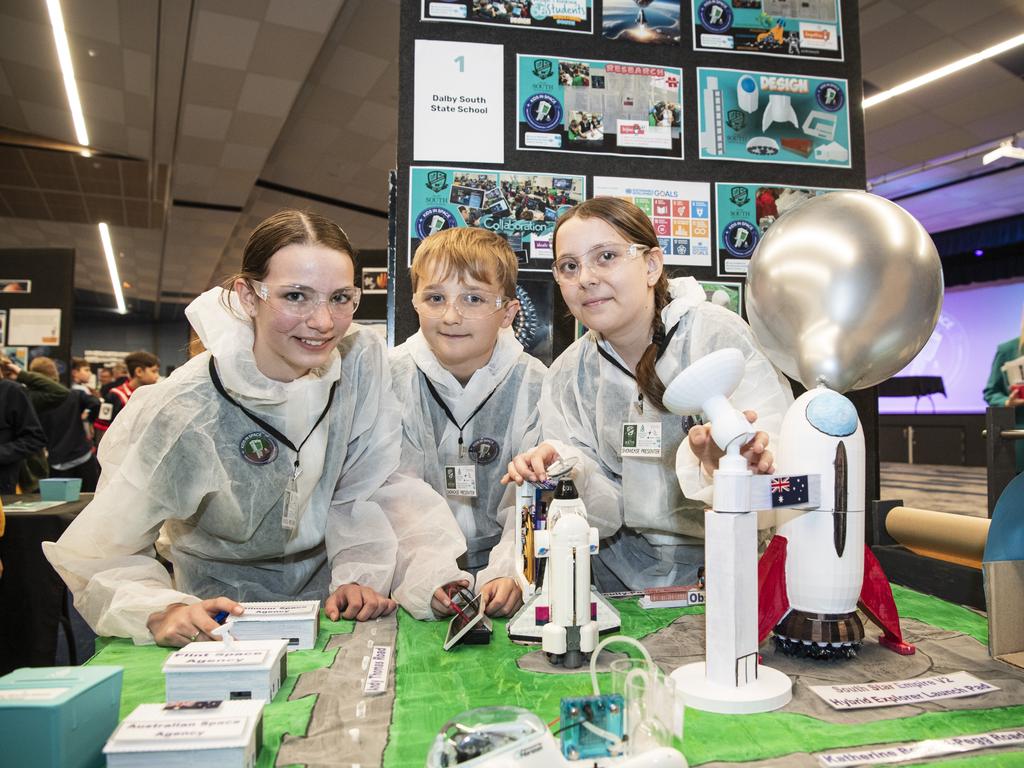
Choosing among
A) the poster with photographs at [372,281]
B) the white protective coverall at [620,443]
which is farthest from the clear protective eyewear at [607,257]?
the poster with photographs at [372,281]

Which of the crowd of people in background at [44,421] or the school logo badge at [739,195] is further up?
the school logo badge at [739,195]

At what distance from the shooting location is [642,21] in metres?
2.32

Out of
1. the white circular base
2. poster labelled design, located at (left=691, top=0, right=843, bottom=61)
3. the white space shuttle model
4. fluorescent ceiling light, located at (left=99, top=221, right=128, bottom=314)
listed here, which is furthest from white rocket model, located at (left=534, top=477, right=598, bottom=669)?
fluorescent ceiling light, located at (left=99, top=221, right=128, bottom=314)

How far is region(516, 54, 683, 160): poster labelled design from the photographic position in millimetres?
2242

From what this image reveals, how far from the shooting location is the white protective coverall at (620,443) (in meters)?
1.66

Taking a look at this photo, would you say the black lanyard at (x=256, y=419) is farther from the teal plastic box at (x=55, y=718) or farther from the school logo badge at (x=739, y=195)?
the school logo badge at (x=739, y=195)

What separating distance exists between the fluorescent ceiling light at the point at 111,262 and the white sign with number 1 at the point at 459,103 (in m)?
8.59

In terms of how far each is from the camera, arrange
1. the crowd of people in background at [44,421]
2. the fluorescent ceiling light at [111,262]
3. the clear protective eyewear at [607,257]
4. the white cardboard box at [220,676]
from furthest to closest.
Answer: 1. the fluorescent ceiling light at [111,262]
2. the crowd of people in background at [44,421]
3. the clear protective eyewear at [607,257]
4. the white cardboard box at [220,676]

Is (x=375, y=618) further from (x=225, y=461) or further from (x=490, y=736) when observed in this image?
(x=490, y=736)

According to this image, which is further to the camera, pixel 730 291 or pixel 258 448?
pixel 730 291

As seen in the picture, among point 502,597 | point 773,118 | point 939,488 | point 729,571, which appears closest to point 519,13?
point 773,118

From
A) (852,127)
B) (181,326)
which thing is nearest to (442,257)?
(852,127)

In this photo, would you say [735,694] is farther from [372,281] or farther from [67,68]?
[67,68]

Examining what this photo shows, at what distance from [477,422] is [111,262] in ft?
39.0
